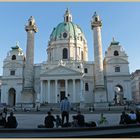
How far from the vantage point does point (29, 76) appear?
47.4 meters

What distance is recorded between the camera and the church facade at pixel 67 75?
4688 centimetres

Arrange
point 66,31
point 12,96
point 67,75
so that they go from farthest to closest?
1. point 66,31
2. point 12,96
3. point 67,75

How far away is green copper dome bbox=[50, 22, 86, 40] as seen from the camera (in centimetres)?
6109

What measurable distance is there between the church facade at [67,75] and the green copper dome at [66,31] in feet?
2.83

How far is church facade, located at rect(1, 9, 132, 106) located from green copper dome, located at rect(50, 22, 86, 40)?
2.83 ft

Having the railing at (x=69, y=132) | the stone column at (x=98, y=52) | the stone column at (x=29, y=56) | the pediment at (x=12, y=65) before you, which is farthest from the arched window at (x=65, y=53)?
the railing at (x=69, y=132)

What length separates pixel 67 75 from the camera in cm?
5041

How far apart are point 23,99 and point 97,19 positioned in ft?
78.7

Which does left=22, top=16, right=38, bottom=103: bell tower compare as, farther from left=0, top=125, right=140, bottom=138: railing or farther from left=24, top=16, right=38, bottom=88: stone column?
left=0, top=125, right=140, bottom=138: railing

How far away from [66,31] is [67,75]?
642 inches

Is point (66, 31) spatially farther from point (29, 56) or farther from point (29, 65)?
point (29, 65)

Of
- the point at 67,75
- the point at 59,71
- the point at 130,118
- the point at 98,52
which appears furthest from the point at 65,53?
the point at 130,118

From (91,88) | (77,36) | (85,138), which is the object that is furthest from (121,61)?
(85,138)

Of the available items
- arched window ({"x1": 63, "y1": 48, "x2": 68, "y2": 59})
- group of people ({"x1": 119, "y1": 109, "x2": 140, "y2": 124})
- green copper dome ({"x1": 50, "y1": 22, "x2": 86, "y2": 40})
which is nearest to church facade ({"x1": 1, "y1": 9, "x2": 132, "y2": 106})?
arched window ({"x1": 63, "y1": 48, "x2": 68, "y2": 59})
